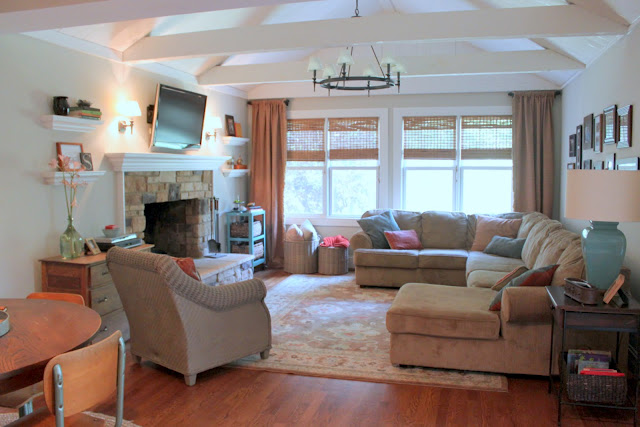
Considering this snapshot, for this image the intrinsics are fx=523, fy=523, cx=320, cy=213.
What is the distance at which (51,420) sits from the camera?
2.04 meters

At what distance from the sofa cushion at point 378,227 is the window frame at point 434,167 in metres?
0.61

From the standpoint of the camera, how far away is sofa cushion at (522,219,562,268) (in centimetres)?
474

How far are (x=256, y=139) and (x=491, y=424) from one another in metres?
5.32

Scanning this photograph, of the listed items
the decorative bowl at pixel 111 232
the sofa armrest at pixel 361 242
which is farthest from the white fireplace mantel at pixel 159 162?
the sofa armrest at pixel 361 242

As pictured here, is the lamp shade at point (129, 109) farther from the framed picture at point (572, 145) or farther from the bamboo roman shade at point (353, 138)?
the framed picture at point (572, 145)

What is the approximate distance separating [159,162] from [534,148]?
14.6 feet

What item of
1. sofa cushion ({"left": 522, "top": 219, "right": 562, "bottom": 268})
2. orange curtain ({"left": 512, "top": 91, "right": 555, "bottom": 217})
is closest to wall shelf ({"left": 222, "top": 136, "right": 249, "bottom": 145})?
orange curtain ({"left": 512, "top": 91, "right": 555, "bottom": 217})

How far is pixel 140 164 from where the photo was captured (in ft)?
16.0

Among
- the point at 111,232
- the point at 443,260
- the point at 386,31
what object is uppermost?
the point at 386,31

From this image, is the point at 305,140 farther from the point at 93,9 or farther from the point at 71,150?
the point at 93,9

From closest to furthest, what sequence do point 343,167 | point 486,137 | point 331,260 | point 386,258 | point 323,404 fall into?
point 323,404
point 386,258
point 486,137
point 331,260
point 343,167

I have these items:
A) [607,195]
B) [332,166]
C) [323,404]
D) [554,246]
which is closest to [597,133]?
[554,246]

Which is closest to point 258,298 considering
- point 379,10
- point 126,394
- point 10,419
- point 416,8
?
point 126,394

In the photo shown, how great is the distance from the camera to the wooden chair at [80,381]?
5.84 ft
